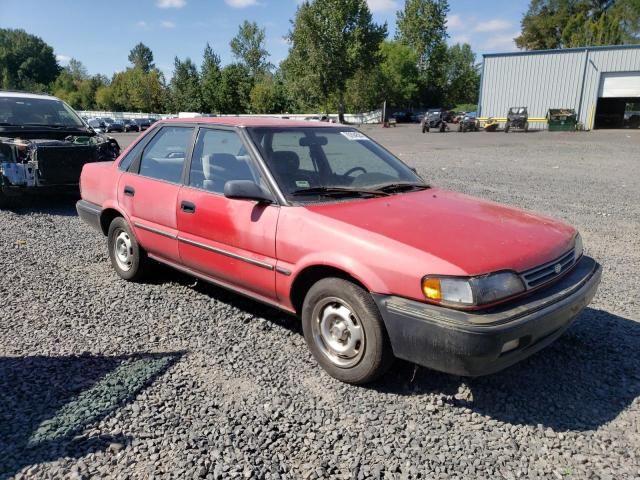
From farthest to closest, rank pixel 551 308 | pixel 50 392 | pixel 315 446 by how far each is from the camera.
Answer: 1. pixel 50 392
2. pixel 551 308
3. pixel 315 446

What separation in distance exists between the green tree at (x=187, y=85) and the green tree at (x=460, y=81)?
4074cm

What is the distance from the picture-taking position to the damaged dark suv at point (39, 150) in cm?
786

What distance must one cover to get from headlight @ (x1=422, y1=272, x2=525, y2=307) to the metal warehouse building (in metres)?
40.7

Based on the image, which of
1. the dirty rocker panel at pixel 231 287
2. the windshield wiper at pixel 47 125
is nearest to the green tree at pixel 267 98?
the windshield wiper at pixel 47 125

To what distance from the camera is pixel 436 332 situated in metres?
2.61

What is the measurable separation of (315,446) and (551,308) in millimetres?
1511

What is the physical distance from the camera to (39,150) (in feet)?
25.4

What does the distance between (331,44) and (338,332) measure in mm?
59817

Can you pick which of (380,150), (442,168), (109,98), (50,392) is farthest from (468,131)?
(109,98)

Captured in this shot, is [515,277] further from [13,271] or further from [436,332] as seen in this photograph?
[13,271]

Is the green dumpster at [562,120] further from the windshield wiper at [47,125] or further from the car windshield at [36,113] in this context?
the windshield wiper at [47,125]

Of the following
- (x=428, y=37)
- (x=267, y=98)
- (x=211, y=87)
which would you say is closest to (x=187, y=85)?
(x=211, y=87)

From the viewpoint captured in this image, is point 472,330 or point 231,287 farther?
point 231,287

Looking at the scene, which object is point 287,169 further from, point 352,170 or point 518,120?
point 518,120
